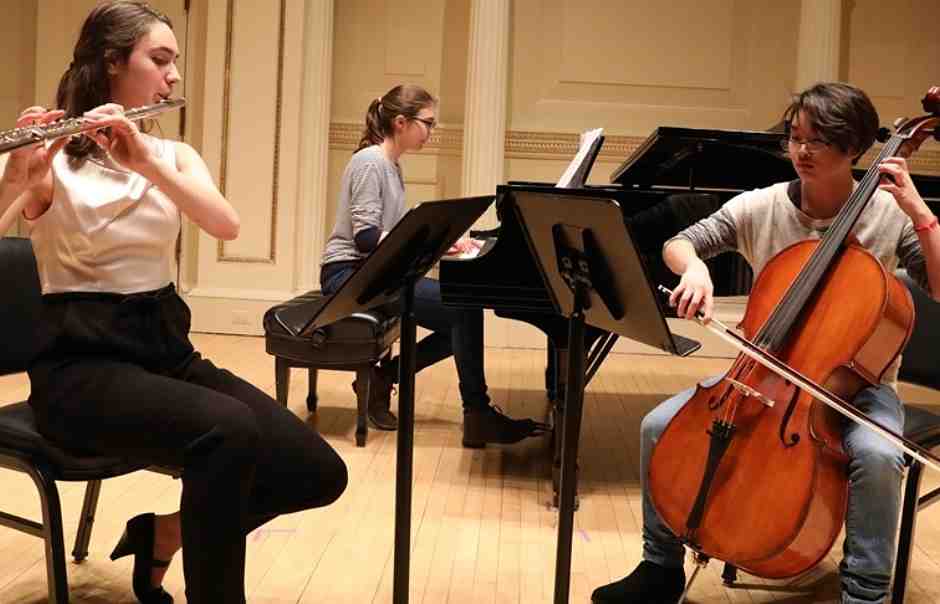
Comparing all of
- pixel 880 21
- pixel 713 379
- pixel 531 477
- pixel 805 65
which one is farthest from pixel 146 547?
pixel 880 21

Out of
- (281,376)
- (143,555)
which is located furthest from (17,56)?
(143,555)

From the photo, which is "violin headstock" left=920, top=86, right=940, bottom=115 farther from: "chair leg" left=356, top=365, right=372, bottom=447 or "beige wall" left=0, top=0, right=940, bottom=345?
"beige wall" left=0, top=0, right=940, bottom=345

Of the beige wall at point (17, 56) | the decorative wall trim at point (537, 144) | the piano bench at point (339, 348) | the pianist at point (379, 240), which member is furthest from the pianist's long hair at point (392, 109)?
the beige wall at point (17, 56)

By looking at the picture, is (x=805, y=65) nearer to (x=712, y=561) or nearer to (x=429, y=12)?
(x=429, y=12)

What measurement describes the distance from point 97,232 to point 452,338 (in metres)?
1.85

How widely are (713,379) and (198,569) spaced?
0.99 metres

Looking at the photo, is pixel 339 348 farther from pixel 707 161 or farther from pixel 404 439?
pixel 404 439

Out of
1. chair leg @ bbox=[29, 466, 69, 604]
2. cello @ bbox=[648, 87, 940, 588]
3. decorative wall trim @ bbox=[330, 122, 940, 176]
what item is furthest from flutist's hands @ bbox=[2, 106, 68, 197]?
decorative wall trim @ bbox=[330, 122, 940, 176]

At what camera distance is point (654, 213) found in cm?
321

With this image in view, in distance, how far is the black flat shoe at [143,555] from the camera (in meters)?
2.14

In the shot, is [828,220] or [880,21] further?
[880,21]

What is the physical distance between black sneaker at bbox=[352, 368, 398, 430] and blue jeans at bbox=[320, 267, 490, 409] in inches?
1.9

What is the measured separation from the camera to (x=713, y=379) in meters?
2.12

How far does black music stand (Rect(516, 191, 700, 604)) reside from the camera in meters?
1.67
